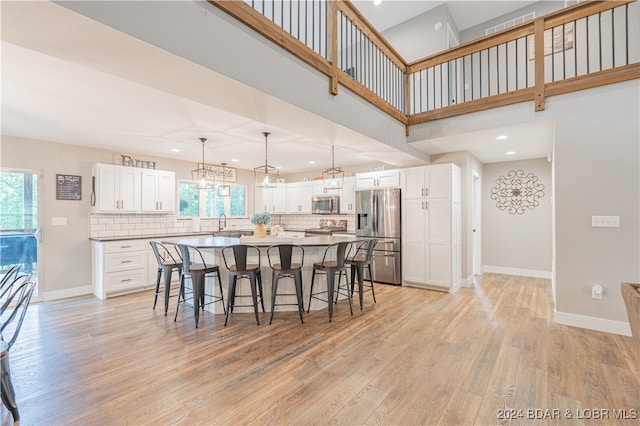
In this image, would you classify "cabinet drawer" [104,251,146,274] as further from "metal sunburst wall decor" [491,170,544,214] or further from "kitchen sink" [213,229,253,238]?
"metal sunburst wall decor" [491,170,544,214]

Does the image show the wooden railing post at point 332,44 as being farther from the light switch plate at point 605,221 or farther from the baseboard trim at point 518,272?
the baseboard trim at point 518,272

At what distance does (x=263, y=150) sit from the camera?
213 inches

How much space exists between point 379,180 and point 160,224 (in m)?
4.56

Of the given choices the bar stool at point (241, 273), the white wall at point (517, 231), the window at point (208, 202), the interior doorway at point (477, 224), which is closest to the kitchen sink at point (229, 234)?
the window at point (208, 202)

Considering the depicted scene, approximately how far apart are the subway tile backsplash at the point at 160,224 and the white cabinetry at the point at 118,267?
0.35 meters

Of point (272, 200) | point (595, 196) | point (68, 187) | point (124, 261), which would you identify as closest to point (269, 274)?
point (124, 261)

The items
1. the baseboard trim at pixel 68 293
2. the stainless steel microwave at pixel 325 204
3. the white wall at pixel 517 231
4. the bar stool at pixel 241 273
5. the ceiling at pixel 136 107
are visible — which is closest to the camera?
the ceiling at pixel 136 107

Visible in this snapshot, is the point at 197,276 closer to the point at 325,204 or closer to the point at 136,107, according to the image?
the point at 136,107

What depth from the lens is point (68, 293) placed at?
4.79m

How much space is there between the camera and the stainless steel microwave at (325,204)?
→ 663 centimetres

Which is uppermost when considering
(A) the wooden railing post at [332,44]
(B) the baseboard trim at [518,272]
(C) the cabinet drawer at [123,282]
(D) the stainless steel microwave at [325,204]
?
(A) the wooden railing post at [332,44]

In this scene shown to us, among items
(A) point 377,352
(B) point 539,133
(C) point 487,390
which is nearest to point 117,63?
(A) point 377,352

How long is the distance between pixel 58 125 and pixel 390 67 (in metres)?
4.73

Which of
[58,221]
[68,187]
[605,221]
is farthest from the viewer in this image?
[68,187]
